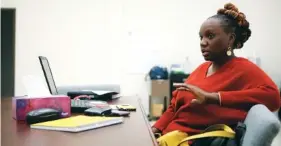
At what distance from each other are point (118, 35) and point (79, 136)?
4422mm

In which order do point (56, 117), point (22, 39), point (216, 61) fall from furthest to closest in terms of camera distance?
1. point (22, 39)
2. point (216, 61)
3. point (56, 117)

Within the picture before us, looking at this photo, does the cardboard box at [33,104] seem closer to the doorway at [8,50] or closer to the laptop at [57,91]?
the laptop at [57,91]

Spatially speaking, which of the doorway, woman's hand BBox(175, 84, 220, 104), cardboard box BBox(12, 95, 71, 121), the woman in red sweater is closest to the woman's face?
the woman in red sweater

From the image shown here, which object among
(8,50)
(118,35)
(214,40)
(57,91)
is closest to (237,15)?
(214,40)

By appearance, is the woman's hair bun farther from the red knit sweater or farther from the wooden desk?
the wooden desk

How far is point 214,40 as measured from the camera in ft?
4.49

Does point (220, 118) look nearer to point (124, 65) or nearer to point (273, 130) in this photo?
point (273, 130)

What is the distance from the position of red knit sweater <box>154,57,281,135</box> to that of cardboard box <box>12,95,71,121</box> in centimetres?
51

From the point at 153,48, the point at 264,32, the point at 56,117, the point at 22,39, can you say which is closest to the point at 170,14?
the point at 153,48

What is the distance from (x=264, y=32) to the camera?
5.24 meters

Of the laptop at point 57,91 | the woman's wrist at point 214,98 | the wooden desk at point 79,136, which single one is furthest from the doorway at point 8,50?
the woman's wrist at point 214,98

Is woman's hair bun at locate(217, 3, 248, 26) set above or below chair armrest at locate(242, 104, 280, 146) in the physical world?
above

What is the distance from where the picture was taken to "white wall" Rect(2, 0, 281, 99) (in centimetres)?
519

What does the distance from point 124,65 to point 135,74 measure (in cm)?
24
